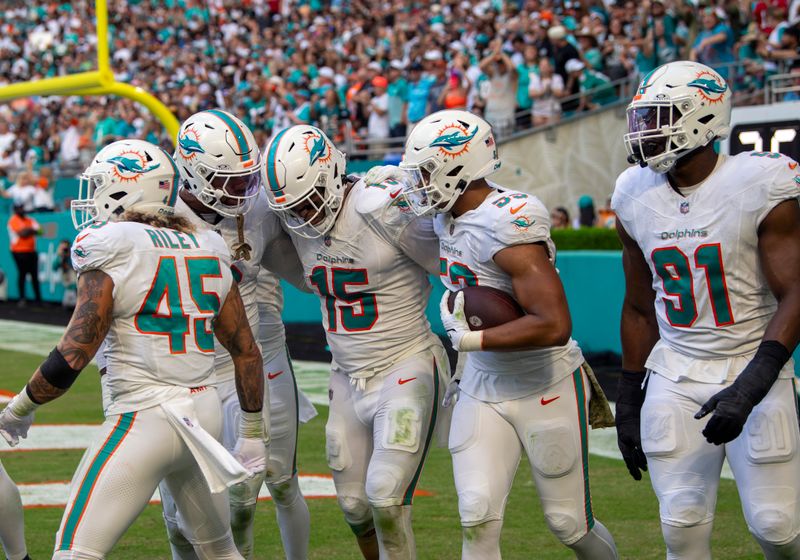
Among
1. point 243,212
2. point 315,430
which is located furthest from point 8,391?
point 243,212

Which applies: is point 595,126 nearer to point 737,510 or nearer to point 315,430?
point 315,430

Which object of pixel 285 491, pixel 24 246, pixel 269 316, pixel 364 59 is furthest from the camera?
pixel 24 246

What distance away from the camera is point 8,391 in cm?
1096

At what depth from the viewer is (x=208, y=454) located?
4051 mm

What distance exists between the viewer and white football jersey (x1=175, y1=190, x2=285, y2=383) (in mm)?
5320

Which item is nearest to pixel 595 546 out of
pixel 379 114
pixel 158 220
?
pixel 158 220

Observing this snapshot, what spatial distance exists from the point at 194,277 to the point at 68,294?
14.5 meters

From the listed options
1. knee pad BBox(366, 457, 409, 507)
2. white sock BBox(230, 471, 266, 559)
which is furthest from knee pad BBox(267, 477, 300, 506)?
knee pad BBox(366, 457, 409, 507)

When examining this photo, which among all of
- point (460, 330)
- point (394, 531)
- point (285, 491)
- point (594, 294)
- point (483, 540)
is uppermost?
point (460, 330)

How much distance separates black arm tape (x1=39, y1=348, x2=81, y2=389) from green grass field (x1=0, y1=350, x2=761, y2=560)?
2020 mm

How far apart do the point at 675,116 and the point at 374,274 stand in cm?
142

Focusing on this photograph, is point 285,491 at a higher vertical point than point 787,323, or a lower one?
lower

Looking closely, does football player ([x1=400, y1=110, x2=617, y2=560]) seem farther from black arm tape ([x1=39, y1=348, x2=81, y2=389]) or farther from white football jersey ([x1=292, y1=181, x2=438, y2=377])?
black arm tape ([x1=39, y1=348, x2=81, y2=389])

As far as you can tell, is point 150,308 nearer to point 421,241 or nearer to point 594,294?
point 421,241
